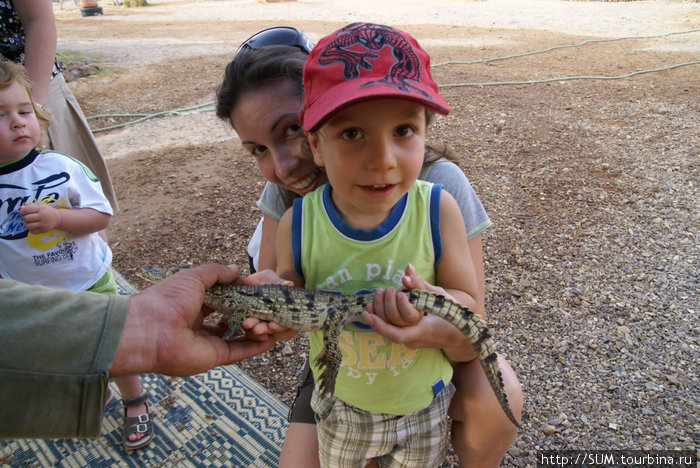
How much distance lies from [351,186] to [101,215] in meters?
1.75

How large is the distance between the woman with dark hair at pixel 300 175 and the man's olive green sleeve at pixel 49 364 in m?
0.59

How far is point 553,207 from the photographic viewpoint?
454cm

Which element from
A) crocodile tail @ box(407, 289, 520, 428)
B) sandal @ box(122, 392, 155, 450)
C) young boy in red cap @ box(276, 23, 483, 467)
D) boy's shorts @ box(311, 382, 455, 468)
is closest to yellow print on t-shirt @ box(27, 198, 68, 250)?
sandal @ box(122, 392, 155, 450)

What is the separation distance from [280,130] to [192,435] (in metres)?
1.90

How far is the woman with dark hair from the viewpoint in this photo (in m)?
1.95

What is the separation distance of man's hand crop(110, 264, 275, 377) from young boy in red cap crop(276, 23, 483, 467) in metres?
0.34

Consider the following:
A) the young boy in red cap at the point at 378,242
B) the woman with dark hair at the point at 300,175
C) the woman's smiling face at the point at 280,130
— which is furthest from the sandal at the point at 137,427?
the woman's smiling face at the point at 280,130

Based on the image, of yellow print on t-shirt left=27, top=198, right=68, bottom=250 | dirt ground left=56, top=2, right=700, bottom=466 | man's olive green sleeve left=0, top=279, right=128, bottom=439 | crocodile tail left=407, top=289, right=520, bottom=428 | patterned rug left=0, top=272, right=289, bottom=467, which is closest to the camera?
man's olive green sleeve left=0, top=279, right=128, bottom=439

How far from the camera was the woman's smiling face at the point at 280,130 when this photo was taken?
6.62 ft

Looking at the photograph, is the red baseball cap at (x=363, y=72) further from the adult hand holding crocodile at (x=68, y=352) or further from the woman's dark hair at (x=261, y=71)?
the adult hand holding crocodile at (x=68, y=352)

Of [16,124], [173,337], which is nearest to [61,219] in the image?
[16,124]

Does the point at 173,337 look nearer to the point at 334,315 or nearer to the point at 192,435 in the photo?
the point at 334,315

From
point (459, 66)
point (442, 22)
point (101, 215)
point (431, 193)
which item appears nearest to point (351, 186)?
point (431, 193)

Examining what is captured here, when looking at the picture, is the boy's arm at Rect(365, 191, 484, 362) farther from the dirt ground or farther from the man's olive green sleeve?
the dirt ground
